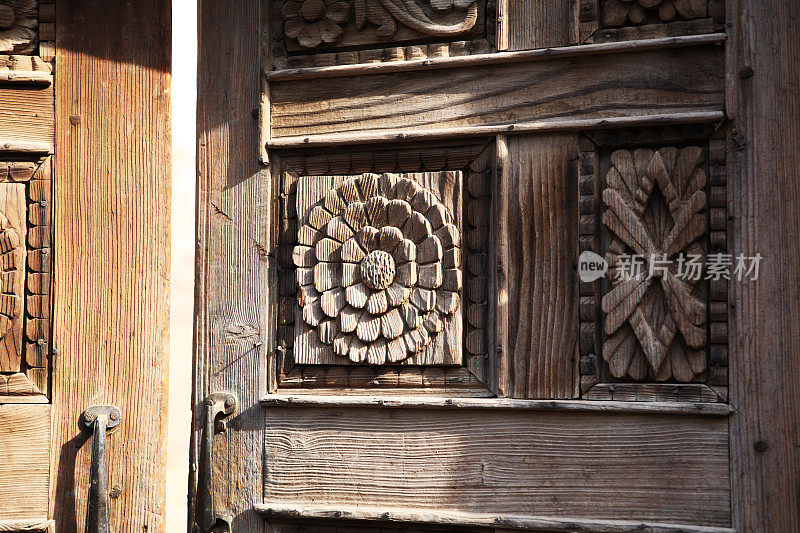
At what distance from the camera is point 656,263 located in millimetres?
1442

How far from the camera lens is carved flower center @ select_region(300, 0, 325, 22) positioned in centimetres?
165

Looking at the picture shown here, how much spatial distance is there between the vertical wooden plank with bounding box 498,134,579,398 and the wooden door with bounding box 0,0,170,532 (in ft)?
2.72

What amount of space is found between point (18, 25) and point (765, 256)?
178 centimetres

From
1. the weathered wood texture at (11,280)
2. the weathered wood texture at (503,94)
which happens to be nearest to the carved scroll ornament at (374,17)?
the weathered wood texture at (503,94)

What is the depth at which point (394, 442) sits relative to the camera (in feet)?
5.08

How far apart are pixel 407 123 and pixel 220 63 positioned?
1.62 feet

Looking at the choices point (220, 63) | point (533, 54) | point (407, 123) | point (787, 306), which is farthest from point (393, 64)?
point (787, 306)

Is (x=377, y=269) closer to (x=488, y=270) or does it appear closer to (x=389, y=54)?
(x=488, y=270)

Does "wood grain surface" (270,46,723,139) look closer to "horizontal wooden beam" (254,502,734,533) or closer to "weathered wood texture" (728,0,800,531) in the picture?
"weathered wood texture" (728,0,800,531)

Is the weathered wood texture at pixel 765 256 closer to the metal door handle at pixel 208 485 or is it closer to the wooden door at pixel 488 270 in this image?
the wooden door at pixel 488 270

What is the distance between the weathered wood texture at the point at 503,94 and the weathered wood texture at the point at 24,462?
88cm

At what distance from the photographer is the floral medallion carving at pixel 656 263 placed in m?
1.42

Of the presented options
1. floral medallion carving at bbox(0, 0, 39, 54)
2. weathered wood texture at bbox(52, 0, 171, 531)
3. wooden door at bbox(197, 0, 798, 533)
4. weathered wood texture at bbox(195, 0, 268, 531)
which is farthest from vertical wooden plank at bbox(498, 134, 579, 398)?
floral medallion carving at bbox(0, 0, 39, 54)

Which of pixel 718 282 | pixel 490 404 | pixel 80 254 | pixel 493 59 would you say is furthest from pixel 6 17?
pixel 718 282
